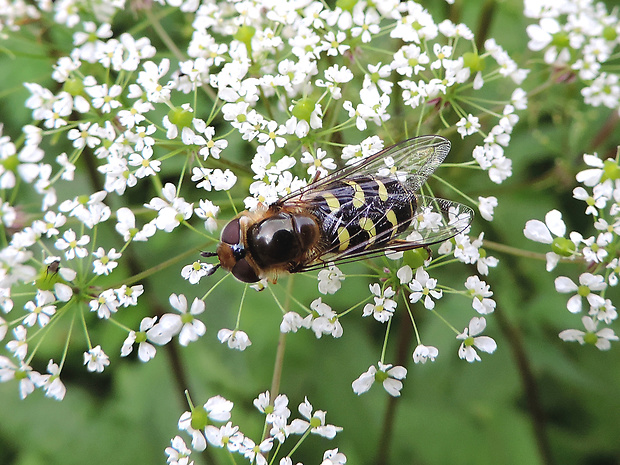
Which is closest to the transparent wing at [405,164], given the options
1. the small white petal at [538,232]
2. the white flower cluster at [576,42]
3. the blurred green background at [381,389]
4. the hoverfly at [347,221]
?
the hoverfly at [347,221]

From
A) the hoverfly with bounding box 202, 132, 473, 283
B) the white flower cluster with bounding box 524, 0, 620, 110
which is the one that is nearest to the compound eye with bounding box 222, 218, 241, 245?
the hoverfly with bounding box 202, 132, 473, 283

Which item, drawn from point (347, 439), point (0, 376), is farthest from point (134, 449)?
point (0, 376)

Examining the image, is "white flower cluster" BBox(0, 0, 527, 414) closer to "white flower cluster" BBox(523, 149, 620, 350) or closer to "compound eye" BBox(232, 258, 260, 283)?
"compound eye" BBox(232, 258, 260, 283)

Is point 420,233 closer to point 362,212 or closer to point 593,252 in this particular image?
point 362,212

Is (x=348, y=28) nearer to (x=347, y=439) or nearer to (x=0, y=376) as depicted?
(x=0, y=376)

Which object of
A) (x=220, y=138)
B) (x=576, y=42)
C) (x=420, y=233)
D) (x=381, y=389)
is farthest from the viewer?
(x=381, y=389)

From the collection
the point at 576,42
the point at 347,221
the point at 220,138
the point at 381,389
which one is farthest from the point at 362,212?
the point at 381,389
